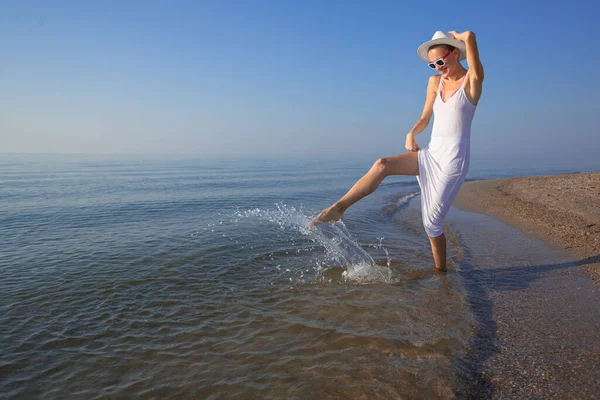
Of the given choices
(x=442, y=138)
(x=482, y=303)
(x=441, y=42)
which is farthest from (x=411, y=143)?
(x=482, y=303)

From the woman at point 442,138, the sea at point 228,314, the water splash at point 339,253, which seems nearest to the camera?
the sea at point 228,314

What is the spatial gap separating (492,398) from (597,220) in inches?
322

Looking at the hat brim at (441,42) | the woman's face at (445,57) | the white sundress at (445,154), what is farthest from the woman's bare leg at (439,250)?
the hat brim at (441,42)

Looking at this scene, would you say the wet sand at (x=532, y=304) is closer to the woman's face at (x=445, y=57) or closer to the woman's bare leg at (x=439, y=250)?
the woman's bare leg at (x=439, y=250)

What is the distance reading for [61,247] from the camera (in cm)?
677

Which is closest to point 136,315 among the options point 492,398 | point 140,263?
point 140,263

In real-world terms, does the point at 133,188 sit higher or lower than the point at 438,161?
lower

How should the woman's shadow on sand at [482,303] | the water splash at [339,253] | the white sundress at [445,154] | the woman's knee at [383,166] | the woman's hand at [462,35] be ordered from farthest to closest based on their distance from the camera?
the water splash at [339,253], the woman's knee at [383,166], the white sundress at [445,154], the woman's hand at [462,35], the woman's shadow on sand at [482,303]

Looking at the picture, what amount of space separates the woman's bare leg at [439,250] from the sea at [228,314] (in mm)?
153

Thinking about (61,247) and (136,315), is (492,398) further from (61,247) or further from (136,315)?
(61,247)

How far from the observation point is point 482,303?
163 inches

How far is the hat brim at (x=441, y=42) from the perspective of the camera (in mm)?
4004

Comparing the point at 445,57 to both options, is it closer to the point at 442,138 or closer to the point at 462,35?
the point at 462,35

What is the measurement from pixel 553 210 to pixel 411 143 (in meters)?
7.97
